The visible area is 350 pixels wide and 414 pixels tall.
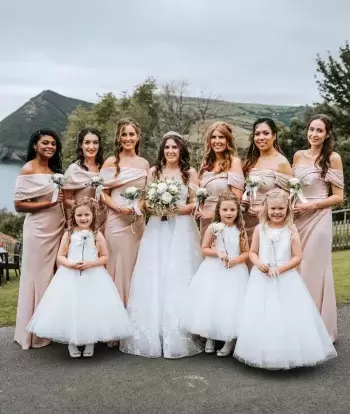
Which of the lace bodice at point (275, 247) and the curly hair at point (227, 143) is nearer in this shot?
the lace bodice at point (275, 247)

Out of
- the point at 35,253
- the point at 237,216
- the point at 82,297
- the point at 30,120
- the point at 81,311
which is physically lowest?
the point at 81,311

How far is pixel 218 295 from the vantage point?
599 cm

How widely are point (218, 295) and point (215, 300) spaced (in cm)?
7

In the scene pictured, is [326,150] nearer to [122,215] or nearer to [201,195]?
[201,195]

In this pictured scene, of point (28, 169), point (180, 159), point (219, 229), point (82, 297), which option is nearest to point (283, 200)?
point (219, 229)

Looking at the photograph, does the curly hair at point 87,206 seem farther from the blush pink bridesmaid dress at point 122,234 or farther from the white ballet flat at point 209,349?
the white ballet flat at point 209,349

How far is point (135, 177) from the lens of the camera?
22.3 feet

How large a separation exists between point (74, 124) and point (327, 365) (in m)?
62.4

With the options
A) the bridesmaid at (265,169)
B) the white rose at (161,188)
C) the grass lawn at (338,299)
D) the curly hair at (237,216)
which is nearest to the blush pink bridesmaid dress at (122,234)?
the white rose at (161,188)

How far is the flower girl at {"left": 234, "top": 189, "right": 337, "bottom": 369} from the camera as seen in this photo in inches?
214

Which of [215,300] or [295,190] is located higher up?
[295,190]

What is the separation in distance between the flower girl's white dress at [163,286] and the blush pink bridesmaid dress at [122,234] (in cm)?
22

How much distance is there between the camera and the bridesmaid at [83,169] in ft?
22.4

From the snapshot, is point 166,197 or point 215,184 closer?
point 166,197
